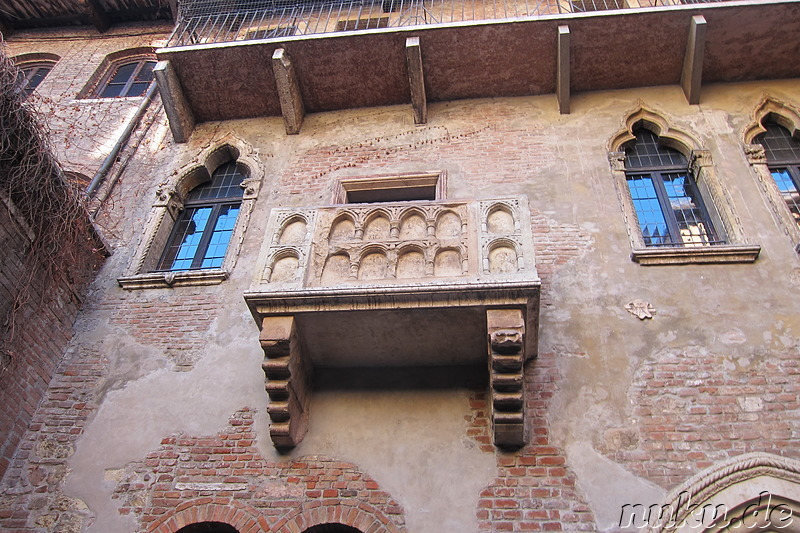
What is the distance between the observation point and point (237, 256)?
6789 millimetres

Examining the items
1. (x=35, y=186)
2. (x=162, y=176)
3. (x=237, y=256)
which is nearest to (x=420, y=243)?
(x=237, y=256)

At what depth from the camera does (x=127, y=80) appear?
10.9m

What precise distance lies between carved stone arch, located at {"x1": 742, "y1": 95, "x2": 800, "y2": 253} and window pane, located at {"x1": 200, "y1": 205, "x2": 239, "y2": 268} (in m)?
5.83

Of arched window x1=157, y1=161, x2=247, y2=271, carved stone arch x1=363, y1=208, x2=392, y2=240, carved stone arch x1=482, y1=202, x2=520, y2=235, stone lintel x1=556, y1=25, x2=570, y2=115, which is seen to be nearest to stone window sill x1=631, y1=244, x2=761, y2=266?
carved stone arch x1=482, y1=202, x2=520, y2=235

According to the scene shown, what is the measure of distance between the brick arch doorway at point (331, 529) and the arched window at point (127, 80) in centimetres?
816

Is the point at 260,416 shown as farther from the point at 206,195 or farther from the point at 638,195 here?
the point at 638,195

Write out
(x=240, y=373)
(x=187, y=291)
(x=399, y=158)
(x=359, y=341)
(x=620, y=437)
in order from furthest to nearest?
(x=399, y=158) < (x=187, y=291) < (x=240, y=373) < (x=359, y=341) < (x=620, y=437)

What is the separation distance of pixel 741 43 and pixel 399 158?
4.49 meters

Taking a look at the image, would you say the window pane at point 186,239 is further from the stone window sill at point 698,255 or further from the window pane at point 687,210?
the window pane at point 687,210

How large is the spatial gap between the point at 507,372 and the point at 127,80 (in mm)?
9040

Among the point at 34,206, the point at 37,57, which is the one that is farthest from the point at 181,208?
the point at 37,57

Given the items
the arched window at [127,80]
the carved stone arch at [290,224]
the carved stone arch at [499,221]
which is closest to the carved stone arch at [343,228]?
the carved stone arch at [290,224]

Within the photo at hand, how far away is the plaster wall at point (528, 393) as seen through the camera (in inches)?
189

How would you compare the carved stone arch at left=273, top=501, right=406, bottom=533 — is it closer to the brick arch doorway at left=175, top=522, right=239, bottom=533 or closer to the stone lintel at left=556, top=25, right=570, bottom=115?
the brick arch doorway at left=175, top=522, right=239, bottom=533
